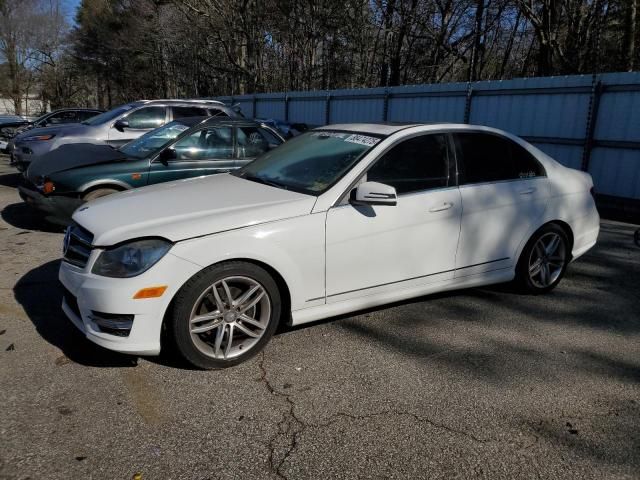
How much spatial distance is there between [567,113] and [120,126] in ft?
28.1

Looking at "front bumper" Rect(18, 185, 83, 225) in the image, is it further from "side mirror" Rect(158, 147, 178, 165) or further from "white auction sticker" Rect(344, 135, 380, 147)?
"white auction sticker" Rect(344, 135, 380, 147)

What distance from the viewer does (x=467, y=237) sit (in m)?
4.12

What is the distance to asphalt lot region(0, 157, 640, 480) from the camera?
8.04 ft

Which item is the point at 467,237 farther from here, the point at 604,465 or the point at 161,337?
the point at 161,337

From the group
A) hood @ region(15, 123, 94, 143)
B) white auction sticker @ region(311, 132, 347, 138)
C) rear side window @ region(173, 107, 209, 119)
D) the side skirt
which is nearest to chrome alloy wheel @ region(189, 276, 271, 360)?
the side skirt

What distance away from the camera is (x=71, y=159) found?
21.3 ft

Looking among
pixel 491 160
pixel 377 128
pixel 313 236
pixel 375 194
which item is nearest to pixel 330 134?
pixel 377 128

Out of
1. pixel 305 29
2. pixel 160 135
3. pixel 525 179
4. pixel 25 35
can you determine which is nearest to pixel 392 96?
pixel 160 135

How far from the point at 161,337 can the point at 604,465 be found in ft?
8.30

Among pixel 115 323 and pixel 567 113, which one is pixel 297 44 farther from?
pixel 115 323

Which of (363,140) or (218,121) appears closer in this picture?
(363,140)

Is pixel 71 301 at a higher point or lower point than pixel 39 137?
lower

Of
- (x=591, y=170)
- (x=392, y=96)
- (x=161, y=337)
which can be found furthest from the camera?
(x=392, y=96)

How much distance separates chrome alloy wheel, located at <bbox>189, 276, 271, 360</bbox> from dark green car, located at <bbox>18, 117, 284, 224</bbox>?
3.56 m
